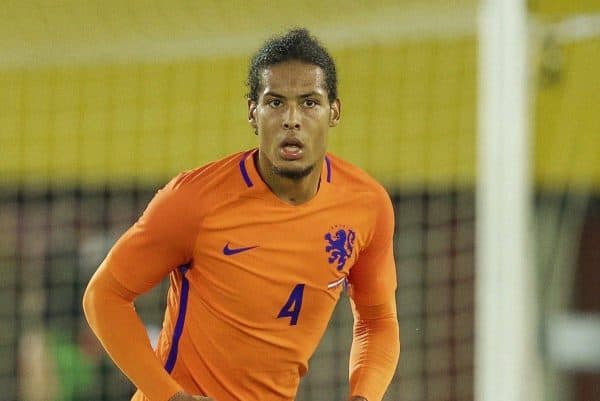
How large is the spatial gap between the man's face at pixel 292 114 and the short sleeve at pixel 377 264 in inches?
12.3

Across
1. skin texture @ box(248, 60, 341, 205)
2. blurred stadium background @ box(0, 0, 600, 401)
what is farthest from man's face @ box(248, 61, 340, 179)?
blurred stadium background @ box(0, 0, 600, 401)

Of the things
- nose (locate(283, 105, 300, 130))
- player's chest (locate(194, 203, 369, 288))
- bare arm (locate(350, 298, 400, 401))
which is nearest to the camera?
nose (locate(283, 105, 300, 130))

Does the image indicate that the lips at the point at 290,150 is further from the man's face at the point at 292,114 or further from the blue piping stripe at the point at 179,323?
the blue piping stripe at the point at 179,323

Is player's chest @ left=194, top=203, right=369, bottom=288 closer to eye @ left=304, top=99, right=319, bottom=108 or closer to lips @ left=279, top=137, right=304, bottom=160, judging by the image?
lips @ left=279, top=137, right=304, bottom=160

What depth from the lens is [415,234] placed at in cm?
782

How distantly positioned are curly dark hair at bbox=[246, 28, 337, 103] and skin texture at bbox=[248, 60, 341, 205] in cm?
2

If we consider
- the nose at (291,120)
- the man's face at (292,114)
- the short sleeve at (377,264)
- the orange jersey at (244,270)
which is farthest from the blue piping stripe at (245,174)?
the short sleeve at (377,264)

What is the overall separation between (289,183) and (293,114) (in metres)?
0.23

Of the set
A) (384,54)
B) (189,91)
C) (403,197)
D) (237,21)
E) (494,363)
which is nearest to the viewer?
(494,363)

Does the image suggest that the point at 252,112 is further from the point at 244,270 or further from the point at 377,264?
the point at 377,264

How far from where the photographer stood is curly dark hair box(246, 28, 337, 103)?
113 inches

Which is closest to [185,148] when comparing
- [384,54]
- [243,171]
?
[384,54]

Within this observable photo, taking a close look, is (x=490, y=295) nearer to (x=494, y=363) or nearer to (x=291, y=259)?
(x=494, y=363)

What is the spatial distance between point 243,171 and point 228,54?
265 centimetres
